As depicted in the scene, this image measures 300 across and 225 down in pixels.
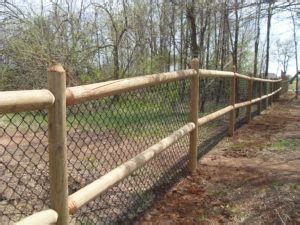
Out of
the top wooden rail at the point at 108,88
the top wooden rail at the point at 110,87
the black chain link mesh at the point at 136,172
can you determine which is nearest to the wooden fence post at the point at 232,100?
the black chain link mesh at the point at 136,172

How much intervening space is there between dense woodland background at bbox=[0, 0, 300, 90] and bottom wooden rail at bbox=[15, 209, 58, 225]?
4.66 m

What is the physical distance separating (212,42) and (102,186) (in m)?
12.9

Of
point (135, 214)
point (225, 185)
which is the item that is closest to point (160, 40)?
point (225, 185)

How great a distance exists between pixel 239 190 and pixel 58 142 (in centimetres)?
272

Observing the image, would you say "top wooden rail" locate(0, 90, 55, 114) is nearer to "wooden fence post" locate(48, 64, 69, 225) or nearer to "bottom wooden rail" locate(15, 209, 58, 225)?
"wooden fence post" locate(48, 64, 69, 225)

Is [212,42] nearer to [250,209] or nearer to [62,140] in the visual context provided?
[250,209]

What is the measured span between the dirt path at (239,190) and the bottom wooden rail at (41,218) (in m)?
1.58

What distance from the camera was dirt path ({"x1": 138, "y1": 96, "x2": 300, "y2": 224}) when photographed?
144 inches

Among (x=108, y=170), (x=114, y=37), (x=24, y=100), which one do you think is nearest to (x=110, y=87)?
(x=24, y=100)

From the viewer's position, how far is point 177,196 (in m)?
4.21

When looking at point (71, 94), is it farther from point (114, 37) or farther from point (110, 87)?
point (114, 37)

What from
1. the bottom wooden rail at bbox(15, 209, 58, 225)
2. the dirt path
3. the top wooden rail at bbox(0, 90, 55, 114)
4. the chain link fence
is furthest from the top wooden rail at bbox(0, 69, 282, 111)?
the dirt path

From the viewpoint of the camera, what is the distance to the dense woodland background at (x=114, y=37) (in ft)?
28.1

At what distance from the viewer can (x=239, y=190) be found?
4363mm
